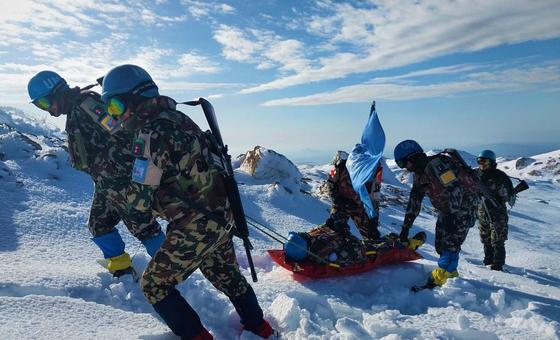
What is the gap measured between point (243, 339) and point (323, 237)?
2398 millimetres

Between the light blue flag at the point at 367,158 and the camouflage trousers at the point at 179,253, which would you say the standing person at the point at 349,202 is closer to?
the light blue flag at the point at 367,158

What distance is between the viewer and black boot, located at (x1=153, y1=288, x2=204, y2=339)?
2994 millimetres

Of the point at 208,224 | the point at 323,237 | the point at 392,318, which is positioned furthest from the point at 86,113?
the point at 392,318

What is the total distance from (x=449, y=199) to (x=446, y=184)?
226 mm

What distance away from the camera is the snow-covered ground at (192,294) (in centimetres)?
319

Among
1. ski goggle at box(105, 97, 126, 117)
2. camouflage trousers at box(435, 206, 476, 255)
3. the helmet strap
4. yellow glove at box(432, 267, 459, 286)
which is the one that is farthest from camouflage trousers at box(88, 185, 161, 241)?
camouflage trousers at box(435, 206, 476, 255)

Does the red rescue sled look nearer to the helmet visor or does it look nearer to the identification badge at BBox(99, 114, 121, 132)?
the identification badge at BBox(99, 114, 121, 132)

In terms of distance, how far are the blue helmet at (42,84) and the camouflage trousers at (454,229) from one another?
4703 mm

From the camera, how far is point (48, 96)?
165 inches

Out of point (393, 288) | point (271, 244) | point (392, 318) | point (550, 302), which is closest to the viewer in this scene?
point (392, 318)

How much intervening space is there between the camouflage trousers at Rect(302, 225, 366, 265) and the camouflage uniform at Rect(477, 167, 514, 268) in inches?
150

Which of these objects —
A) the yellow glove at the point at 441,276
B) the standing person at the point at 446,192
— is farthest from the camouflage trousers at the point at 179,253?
the standing person at the point at 446,192

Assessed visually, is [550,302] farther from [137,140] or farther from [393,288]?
[137,140]

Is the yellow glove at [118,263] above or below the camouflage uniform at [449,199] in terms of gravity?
below
